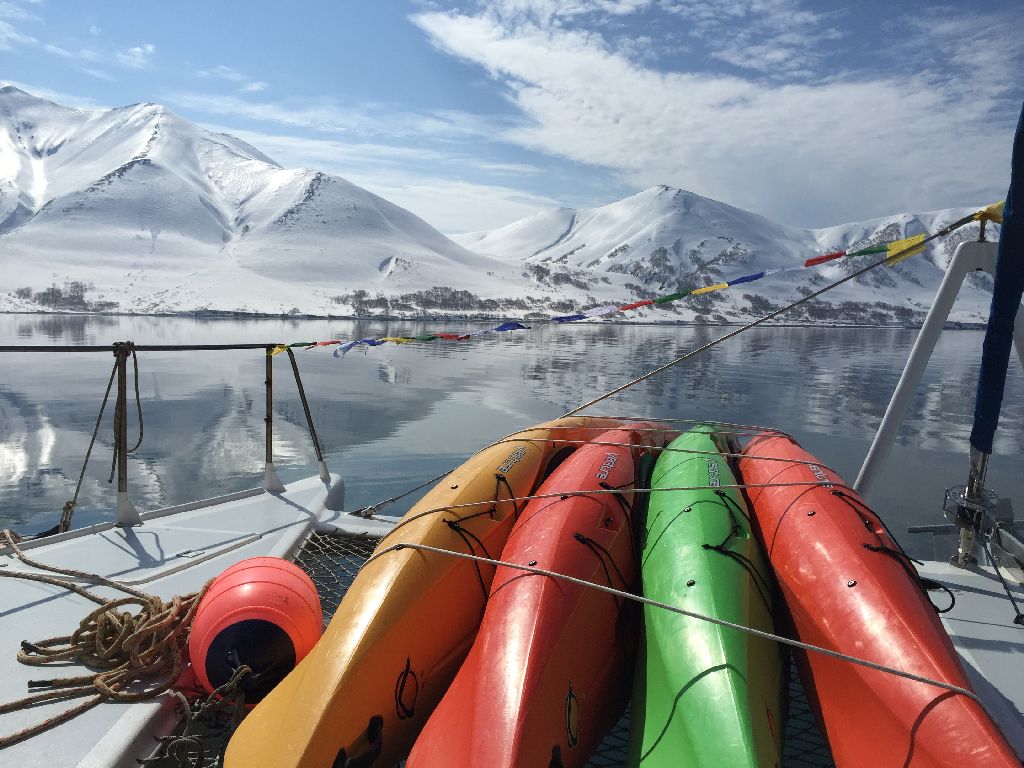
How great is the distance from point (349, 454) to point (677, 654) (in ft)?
34.0

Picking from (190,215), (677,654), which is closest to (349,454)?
(677,654)

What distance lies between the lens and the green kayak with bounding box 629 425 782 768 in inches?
117

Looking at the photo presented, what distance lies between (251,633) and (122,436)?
297 cm

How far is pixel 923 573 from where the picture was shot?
Answer: 18.4 feet

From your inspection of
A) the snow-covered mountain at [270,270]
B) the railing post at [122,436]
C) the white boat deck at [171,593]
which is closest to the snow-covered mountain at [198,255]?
the snow-covered mountain at [270,270]

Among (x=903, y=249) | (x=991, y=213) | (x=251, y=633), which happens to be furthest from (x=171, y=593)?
(x=991, y=213)

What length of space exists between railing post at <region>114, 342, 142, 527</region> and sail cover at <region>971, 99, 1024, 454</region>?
7214 mm

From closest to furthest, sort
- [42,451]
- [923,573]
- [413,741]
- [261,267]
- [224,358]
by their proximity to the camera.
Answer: [413,741] → [923,573] → [42,451] → [224,358] → [261,267]

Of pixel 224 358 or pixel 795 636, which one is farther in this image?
pixel 224 358

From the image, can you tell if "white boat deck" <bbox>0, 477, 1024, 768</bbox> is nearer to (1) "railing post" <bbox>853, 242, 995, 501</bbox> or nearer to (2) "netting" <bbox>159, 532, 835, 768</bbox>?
(2) "netting" <bbox>159, 532, 835, 768</bbox>

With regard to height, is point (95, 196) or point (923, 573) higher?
point (95, 196)

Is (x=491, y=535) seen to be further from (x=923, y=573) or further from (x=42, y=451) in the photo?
(x=42, y=451)

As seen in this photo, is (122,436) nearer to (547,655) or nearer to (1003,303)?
(547,655)

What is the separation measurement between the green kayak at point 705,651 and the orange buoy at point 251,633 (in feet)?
6.50
